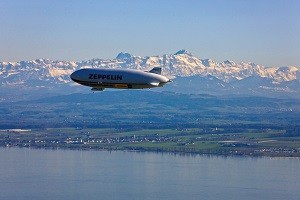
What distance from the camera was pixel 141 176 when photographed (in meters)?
70.3

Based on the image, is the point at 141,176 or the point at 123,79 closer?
the point at 123,79

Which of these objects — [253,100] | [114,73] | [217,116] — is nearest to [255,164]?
[114,73]

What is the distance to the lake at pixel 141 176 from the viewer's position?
200 feet

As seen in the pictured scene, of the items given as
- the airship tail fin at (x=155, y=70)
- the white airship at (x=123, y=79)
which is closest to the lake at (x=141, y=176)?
the airship tail fin at (x=155, y=70)

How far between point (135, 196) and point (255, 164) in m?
22.7

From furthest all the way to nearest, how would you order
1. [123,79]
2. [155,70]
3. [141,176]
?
1. [141,176]
2. [155,70]
3. [123,79]

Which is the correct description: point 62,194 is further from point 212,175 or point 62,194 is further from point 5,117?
point 5,117

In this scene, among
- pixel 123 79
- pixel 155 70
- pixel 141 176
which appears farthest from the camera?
pixel 141 176

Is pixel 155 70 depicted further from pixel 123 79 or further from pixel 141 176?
pixel 141 176

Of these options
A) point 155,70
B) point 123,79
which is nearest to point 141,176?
point 155,70

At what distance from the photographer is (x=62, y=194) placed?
5991 centimetres

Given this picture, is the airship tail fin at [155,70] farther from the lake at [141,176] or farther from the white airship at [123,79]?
the lake at [141,176]

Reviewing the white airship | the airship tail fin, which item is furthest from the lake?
the white airship

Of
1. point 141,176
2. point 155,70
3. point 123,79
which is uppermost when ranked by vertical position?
point 155,70
